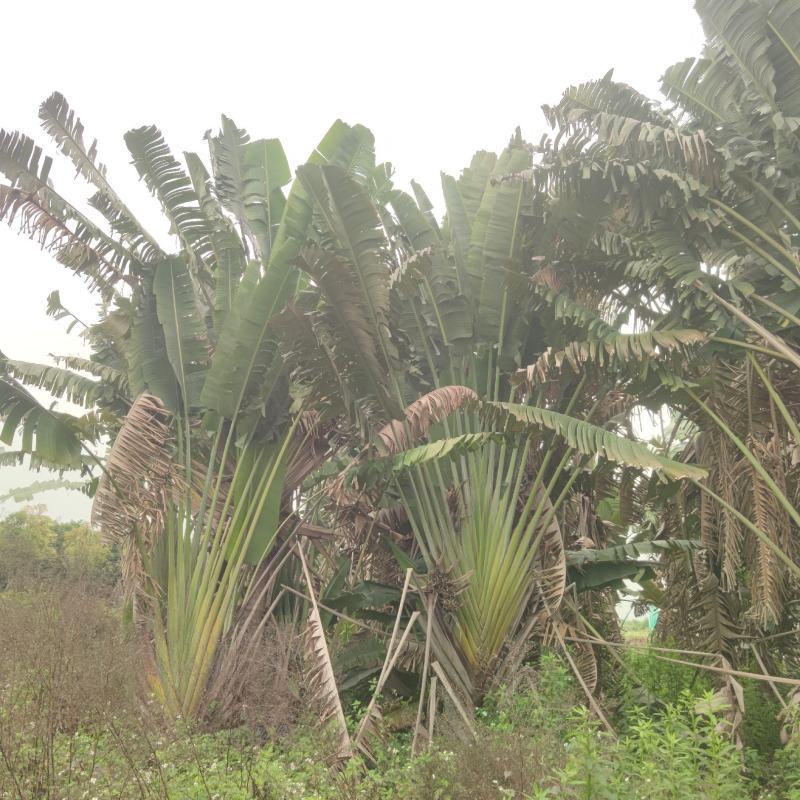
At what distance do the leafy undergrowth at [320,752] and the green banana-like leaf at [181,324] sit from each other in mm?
2609

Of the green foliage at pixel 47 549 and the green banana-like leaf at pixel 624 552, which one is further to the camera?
the green foliage at pixel 47 549

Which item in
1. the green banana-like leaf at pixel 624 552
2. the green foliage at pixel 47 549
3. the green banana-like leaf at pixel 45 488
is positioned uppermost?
the green banana-like leaf at pixel 45 488

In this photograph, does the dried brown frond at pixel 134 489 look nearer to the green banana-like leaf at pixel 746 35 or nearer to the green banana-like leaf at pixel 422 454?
the green banana-like leaf at pixel 422 454

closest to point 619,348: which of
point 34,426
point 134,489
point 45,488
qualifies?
point 134,489

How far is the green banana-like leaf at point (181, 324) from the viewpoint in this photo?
26.4 feet

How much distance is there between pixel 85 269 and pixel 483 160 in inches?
177

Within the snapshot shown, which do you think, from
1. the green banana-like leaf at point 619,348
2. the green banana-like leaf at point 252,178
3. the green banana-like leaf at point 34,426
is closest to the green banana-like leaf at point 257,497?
the green banana-like leaf at point 34,426

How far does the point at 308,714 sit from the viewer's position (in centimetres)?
608

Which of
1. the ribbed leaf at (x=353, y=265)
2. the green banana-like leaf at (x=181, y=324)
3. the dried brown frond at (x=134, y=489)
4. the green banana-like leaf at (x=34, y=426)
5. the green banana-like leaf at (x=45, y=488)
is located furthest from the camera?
the green banana-like leaf at (x=45, y=488)

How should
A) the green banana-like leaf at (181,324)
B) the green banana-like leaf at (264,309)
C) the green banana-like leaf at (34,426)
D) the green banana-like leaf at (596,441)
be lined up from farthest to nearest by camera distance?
the green banana-like leaf at (181,324), the green banana-like leaf at (34,426), the green banana-like leaf at (264,309), the green banana-like leaf at (596,441)

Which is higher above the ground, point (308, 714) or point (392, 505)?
point (392, 505)

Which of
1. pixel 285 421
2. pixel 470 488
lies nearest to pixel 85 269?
pixel 285 421

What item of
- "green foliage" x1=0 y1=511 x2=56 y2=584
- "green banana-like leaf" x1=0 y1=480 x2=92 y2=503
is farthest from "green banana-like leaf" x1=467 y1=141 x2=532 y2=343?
"green foliage" x1=0 y1=511 x2=56 y2=584

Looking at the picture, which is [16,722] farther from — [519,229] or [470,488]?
[519,229]
